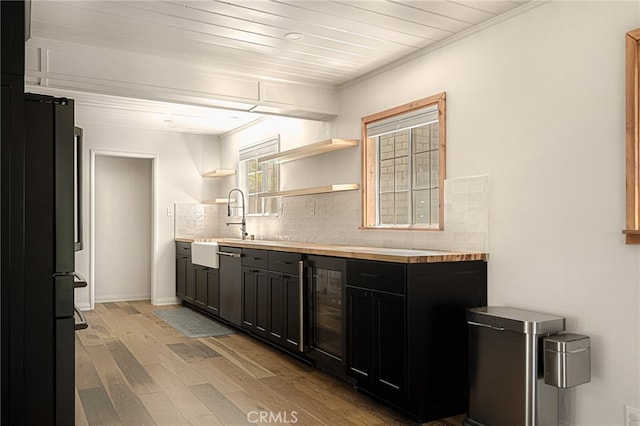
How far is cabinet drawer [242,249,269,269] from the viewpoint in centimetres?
482

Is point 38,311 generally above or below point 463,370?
above

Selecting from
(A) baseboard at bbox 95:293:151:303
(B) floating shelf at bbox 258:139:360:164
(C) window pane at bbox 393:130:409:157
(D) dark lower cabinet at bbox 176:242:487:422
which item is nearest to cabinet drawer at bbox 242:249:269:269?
(D) dark lower cabinet at bbox 176:242:487:422

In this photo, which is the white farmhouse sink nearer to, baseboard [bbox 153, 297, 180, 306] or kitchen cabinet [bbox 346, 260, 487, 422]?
baseboard [bbox 153, 297, 180, 306]

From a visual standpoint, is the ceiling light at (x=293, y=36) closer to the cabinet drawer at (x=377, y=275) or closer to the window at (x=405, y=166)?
the window at (x=405, y=166)

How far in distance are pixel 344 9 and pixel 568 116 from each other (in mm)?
1425

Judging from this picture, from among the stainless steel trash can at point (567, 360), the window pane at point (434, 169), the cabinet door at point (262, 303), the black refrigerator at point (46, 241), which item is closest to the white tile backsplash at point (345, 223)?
the window pane at point (434, 169)

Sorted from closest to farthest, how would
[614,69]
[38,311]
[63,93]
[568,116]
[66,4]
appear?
[38,311]
[614,69]
[568,116]
[66,4]
[63,93]

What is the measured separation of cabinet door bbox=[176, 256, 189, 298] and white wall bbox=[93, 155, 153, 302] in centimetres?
55

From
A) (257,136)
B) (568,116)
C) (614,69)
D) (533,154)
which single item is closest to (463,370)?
(533,154)

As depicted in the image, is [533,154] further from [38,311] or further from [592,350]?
[38,311]

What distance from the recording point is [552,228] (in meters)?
3.00

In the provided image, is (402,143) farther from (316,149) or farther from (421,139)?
(316,149)

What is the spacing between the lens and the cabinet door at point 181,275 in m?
7.13

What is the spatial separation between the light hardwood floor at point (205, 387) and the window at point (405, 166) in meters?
1.38
